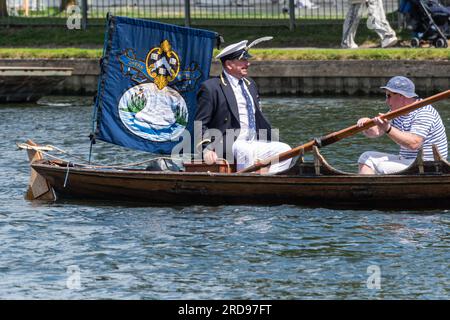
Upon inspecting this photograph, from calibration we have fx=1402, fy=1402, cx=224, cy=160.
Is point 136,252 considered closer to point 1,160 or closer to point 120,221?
point 120,221

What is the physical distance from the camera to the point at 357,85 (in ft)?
85.0

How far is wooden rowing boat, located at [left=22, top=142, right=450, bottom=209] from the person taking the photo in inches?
562

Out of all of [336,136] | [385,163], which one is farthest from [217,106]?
[385,163]

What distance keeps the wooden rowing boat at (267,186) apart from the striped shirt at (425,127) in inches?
10.8

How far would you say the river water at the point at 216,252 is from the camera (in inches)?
456

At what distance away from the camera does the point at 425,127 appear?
1420 centimetres

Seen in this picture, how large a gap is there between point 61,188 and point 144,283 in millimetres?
3924

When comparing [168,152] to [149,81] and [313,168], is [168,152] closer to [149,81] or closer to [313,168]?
[149,81]

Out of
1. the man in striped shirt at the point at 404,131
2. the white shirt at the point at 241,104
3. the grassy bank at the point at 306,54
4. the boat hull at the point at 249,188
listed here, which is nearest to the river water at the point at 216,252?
the boat hull at the point at 249,188

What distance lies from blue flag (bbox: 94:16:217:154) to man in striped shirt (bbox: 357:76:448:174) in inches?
84.7

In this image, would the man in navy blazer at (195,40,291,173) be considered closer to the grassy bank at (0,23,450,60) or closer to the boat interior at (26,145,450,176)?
the boat interior at (26,145,450,176)

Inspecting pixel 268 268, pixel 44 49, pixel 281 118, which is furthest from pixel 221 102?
pixel 44 49

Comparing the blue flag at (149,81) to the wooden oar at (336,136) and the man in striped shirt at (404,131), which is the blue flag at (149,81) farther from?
the man in striped shirt at (404,131)

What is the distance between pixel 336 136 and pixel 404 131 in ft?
2.30
